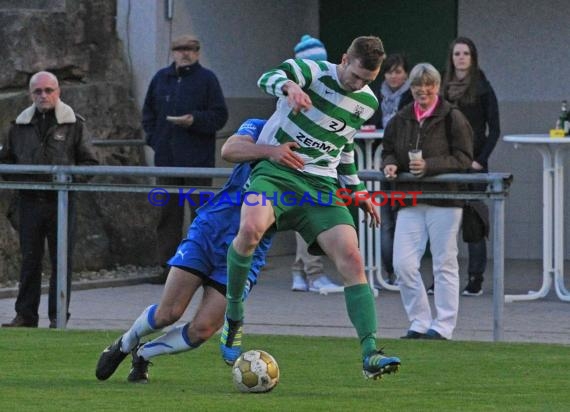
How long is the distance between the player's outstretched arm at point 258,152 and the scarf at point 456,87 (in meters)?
4.55

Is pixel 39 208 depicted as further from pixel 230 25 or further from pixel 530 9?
pixel 530 9

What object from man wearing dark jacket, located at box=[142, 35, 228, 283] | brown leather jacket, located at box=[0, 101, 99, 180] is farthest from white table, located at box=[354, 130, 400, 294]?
brown leather jacket, located at box=[0, 101, 99, 180]

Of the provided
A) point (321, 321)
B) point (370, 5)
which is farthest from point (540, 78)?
point (321, 321)

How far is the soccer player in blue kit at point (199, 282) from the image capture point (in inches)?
321

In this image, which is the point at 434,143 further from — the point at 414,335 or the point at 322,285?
the point at 322,285

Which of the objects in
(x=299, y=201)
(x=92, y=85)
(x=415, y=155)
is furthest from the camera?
(x=92, y=85)

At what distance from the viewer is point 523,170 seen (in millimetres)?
15984

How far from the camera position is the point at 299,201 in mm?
8109

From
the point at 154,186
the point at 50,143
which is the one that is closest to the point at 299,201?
the point at 154,186

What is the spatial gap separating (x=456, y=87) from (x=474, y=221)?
1.77m

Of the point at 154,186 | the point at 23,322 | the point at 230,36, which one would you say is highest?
the point at 230,36

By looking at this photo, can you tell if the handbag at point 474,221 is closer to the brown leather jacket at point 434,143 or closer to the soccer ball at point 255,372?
the brown leather jacket at point 434,143

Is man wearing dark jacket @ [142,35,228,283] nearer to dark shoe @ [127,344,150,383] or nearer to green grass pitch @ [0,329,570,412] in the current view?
green grass pitch @ [0,329,570,412]

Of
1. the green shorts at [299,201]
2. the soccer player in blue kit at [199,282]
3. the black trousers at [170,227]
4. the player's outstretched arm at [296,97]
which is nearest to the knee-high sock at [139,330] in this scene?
the soccer player in blue kit at [199,282]
